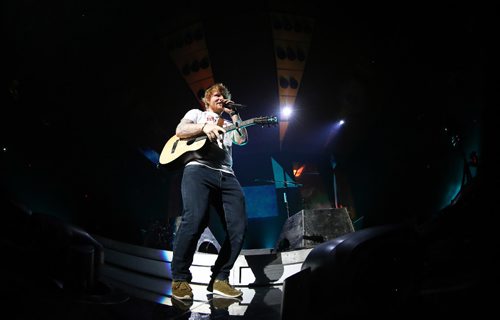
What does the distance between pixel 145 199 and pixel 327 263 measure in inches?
58.7

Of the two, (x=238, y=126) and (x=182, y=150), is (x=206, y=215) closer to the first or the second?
(x=182, y=150)

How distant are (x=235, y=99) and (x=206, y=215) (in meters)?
1.60

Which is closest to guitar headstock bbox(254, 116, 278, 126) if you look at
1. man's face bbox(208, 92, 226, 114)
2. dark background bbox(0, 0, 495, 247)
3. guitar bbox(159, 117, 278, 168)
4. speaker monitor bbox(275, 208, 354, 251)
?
guitar bbox(159, 117, 278, 168)

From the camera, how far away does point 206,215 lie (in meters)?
1.55

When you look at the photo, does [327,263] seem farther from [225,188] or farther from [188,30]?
[188,30]

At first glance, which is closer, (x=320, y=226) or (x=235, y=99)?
(x=320, y=226)

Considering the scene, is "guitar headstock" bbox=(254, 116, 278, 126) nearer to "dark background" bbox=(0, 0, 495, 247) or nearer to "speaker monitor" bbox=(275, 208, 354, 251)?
"dark background" bbox=(0, 0, 495, 247)

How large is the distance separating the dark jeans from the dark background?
53cm

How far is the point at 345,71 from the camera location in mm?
2305

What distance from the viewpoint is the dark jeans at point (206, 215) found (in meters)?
1.43

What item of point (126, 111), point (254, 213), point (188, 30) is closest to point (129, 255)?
point (126, 111)

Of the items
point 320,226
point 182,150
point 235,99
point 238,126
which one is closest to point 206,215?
point 182,150

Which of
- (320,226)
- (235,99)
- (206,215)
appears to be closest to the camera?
(206,215)

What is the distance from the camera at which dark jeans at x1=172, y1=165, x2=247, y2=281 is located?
1430mm
